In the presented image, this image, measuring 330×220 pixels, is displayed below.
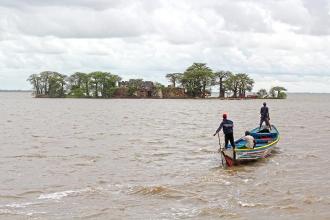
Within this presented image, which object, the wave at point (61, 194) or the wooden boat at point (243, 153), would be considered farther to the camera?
the wooden boat at point (243, 153)

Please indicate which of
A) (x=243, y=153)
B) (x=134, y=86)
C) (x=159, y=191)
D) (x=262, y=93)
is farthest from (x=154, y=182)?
(x=262, y=93)

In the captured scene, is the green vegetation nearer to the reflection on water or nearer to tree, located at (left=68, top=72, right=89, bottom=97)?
tree, located at (left=68, top=72, right=89, bottom=97)

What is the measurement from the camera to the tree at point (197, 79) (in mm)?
151375

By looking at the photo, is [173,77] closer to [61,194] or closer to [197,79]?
[197,79]

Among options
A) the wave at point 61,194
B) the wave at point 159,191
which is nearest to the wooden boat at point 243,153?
the wave at point 159,191

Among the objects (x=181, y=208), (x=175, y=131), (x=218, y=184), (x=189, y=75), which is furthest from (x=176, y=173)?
(x=189, y=75)

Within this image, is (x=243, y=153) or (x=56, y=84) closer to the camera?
(x=243, y=153)

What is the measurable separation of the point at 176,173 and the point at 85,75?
475 ft

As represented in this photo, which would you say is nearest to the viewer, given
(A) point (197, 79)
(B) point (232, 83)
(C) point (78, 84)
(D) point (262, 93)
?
(A) point (197, 79)

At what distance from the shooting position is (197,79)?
15275 cm

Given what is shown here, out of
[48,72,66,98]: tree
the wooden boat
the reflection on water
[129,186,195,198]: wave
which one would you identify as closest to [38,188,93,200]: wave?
the reflection on water

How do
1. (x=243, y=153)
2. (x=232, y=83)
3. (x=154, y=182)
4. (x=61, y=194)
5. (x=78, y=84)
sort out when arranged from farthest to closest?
(x=78, y=84)
(x=232, y=83)
(x=243, y=153)
(x=154, y=182)
(x=61, y=194)

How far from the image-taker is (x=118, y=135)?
1550 inches

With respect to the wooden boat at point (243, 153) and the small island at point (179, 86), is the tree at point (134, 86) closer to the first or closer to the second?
the small island at point (179, 86)
